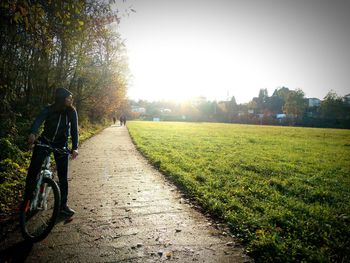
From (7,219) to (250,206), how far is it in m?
5.09

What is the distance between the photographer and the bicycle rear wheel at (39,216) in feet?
12.1

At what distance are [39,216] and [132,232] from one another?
1752mm

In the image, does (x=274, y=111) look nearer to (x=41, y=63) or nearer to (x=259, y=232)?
(x=41, y=63)

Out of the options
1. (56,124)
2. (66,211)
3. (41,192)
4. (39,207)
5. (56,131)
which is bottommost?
(66,211)

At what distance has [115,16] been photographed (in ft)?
28.0

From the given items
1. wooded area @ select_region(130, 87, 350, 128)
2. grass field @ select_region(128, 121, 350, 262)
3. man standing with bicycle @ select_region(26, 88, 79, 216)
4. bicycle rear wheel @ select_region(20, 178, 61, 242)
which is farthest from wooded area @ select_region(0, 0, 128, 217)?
wooded area @ select_region(130, 87, 350, 128)

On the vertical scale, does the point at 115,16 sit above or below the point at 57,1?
above

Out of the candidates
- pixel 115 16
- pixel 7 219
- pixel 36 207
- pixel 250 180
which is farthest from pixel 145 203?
pixel 115 16

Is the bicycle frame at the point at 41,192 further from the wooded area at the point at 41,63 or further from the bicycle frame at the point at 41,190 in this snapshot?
the wooded area at the point at 41,63

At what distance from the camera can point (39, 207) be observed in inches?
159

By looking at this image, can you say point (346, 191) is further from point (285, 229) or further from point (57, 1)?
point (57, 1)

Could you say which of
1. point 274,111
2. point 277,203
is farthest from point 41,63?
point 274,111

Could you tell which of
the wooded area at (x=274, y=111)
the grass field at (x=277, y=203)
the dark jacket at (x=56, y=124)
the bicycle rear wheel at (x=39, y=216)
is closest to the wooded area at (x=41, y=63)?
the bicycle rear wheel at (x=39, y=216)

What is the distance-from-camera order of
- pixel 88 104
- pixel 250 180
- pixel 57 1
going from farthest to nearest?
pixel 88 104, pixel 250 180, pixel 57 1
